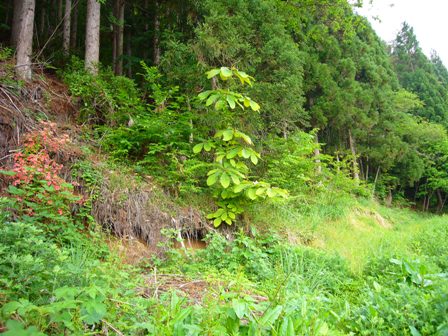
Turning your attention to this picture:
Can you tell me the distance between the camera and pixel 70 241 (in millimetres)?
3008

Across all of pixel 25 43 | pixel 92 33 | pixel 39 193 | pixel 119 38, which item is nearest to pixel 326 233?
pixel 39 193

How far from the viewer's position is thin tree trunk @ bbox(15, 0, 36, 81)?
4720mm

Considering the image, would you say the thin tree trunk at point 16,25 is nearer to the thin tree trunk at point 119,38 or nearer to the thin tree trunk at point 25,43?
the thin tree trunk at point 25,43

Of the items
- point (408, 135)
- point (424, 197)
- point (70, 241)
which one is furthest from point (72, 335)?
point (424, 197)

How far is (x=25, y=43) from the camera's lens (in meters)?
4.89

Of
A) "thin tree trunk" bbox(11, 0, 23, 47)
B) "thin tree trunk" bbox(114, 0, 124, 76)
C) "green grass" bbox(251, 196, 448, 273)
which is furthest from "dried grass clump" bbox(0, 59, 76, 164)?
"green grass" bbox(251, 196, 448, 273)

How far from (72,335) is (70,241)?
1.65 meters

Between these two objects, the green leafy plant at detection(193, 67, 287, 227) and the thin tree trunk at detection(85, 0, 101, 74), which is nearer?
the green leafy plant at detection(193, 67, 287, 227)

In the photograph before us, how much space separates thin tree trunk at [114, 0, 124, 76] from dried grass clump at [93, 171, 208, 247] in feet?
15.5

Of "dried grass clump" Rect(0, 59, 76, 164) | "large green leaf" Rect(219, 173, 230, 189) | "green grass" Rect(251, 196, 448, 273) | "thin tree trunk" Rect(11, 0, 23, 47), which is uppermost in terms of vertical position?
"thin tree trunk" Rect(11, 0, 23, 47)

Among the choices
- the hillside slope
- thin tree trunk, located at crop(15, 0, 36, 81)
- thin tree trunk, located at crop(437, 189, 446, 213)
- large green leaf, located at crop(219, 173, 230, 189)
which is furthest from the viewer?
thin tree trunk, located at crop(437, 189, 446, 213)

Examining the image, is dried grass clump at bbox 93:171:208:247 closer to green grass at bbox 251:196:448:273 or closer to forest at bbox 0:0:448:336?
forest at bbox 0:0:448:336

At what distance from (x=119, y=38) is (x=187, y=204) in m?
6.11

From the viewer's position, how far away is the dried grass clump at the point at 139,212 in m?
3.74
